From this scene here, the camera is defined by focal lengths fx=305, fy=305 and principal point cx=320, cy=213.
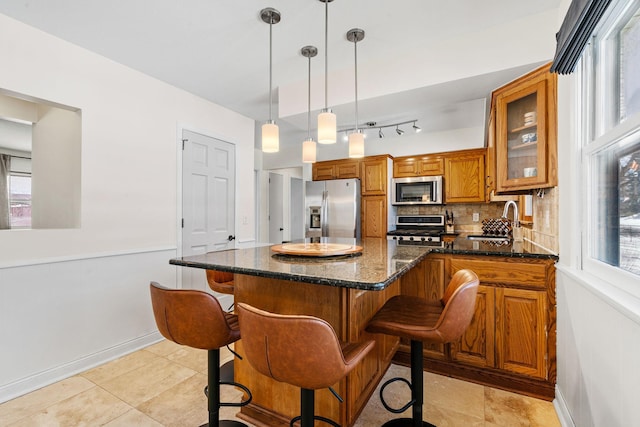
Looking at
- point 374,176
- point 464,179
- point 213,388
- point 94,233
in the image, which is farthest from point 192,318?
point 464,179

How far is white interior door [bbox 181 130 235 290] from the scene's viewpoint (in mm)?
3215

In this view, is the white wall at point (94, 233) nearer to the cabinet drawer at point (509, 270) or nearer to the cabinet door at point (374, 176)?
the cabinet door at point (374, 176)

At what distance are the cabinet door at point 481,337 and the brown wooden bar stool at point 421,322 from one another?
1.79ft

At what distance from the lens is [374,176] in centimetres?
466

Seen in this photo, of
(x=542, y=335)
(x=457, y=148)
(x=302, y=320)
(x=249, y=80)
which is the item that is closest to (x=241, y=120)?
(x=249, y=80)

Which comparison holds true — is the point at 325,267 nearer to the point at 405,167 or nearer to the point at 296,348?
the point at 296,348

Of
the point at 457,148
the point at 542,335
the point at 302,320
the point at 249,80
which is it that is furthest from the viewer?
the point at 457,148

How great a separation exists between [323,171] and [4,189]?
4.48 metres

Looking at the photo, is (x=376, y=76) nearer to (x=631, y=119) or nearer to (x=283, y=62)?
(x=283, y=62)

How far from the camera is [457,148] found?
15.0 feet

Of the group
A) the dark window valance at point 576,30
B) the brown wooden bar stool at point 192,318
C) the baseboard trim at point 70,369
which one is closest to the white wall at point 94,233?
the baseboard trim at point 70,369

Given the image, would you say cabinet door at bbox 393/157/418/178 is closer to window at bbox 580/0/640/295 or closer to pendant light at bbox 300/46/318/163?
pendant light at bbox 300/46/318/163

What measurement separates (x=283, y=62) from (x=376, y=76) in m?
0.81

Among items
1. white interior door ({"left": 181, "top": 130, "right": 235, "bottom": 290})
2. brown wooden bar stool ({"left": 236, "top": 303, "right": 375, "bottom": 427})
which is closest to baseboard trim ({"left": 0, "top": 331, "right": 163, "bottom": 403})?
white interior door ({"left": 181, "top": 130, "right": 235, "bottom": 290})
